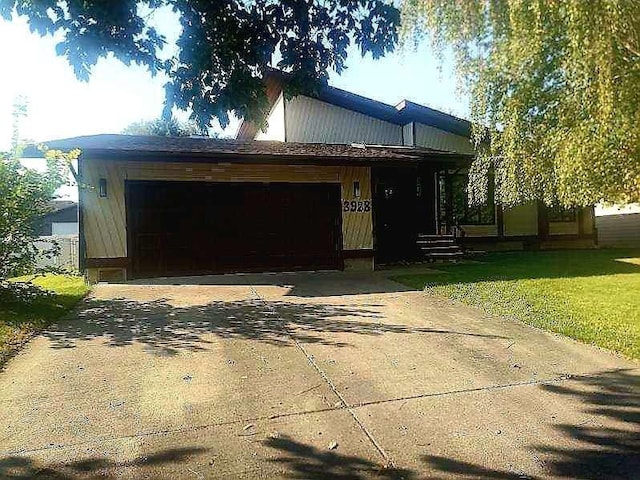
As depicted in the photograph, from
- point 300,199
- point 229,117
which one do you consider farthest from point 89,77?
point 300,199

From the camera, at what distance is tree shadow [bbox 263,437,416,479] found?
2570 millimetres

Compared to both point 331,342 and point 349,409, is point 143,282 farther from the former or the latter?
point 349,409

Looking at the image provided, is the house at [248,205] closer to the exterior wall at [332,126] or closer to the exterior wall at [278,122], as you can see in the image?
the exterior wall at [332,126]

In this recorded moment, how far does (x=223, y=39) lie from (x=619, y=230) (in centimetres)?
1883

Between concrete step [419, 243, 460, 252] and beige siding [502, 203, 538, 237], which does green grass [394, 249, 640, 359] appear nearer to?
concrete step [419, 243, 460, 252]

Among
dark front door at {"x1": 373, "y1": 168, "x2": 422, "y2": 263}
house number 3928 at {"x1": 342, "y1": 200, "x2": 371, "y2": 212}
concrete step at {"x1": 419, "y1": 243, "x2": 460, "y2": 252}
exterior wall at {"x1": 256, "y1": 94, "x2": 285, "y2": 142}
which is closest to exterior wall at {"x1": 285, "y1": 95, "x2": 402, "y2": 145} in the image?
exterior wall at {"x1": 256, "y1": 94, "x2": 285, "y2": 142}

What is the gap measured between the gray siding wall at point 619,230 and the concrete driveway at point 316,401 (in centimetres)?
1489

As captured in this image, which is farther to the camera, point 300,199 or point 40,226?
point 300,199

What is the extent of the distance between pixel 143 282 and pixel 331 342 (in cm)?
597

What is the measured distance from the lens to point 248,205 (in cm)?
1105

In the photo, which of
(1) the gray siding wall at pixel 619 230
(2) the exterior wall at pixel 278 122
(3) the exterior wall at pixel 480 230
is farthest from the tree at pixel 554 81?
(1) the gray siding wall at pixel 619 230

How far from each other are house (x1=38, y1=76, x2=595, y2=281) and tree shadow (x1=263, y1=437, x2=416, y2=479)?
6911 mm

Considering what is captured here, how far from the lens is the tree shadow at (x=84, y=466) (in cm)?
259

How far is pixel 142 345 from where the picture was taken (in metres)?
5.07
